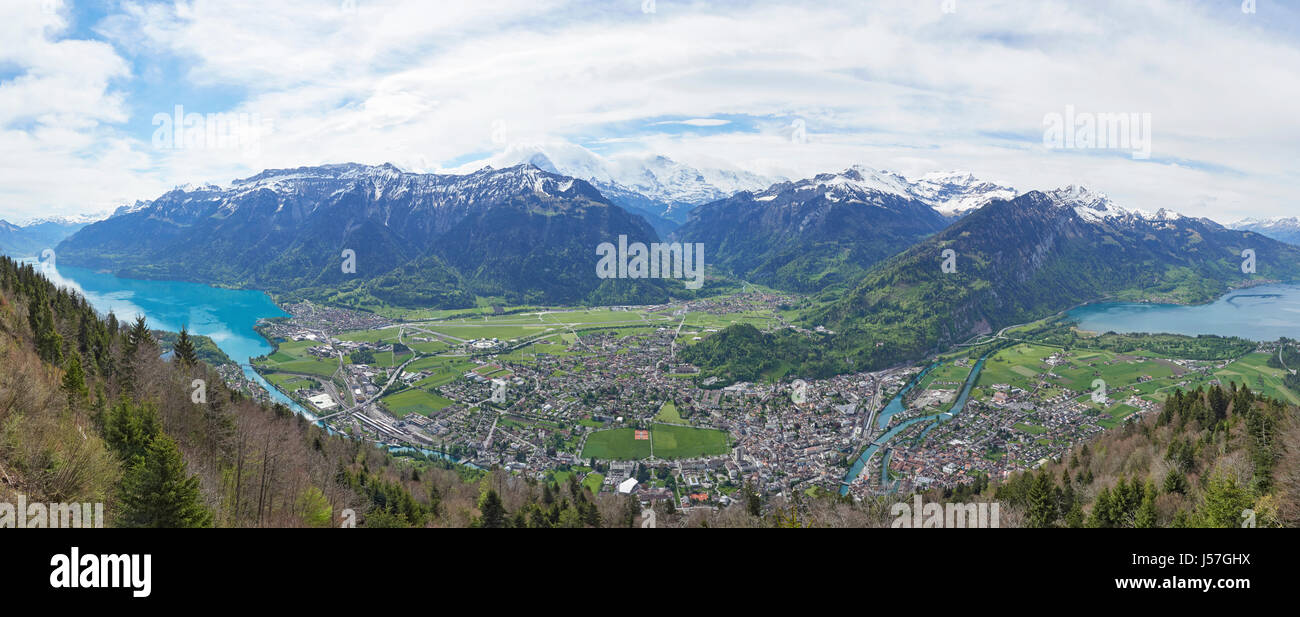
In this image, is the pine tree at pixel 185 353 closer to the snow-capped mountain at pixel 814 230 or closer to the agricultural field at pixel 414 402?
the agricultural field at pixel 414 402

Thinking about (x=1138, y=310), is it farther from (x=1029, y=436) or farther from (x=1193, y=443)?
(x=1193, y=443)

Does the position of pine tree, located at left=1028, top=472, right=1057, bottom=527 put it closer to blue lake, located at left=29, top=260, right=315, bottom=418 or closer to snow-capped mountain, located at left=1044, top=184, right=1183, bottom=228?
blue lake, located at left=29, top=260, right=315, bottom=418

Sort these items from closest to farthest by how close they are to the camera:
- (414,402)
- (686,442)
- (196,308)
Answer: (686,442)
(414,402)
(196,308)

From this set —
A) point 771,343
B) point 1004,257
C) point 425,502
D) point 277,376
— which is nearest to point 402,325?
point 277,376

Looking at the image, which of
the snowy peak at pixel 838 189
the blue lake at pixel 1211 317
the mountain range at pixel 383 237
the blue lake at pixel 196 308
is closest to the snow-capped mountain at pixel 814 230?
the snowy peak at pixel 838 189

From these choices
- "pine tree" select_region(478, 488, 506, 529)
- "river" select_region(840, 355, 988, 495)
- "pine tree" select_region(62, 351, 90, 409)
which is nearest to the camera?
"pine tree" select_region(62, 351, 90, 409)

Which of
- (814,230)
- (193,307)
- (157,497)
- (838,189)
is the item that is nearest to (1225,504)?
(157,497)

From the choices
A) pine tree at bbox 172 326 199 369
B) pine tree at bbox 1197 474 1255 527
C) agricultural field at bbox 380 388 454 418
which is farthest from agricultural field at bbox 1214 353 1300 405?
pine tree at bbox 172 326 199 369

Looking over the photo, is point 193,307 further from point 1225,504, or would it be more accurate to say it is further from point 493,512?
point 1225,504
